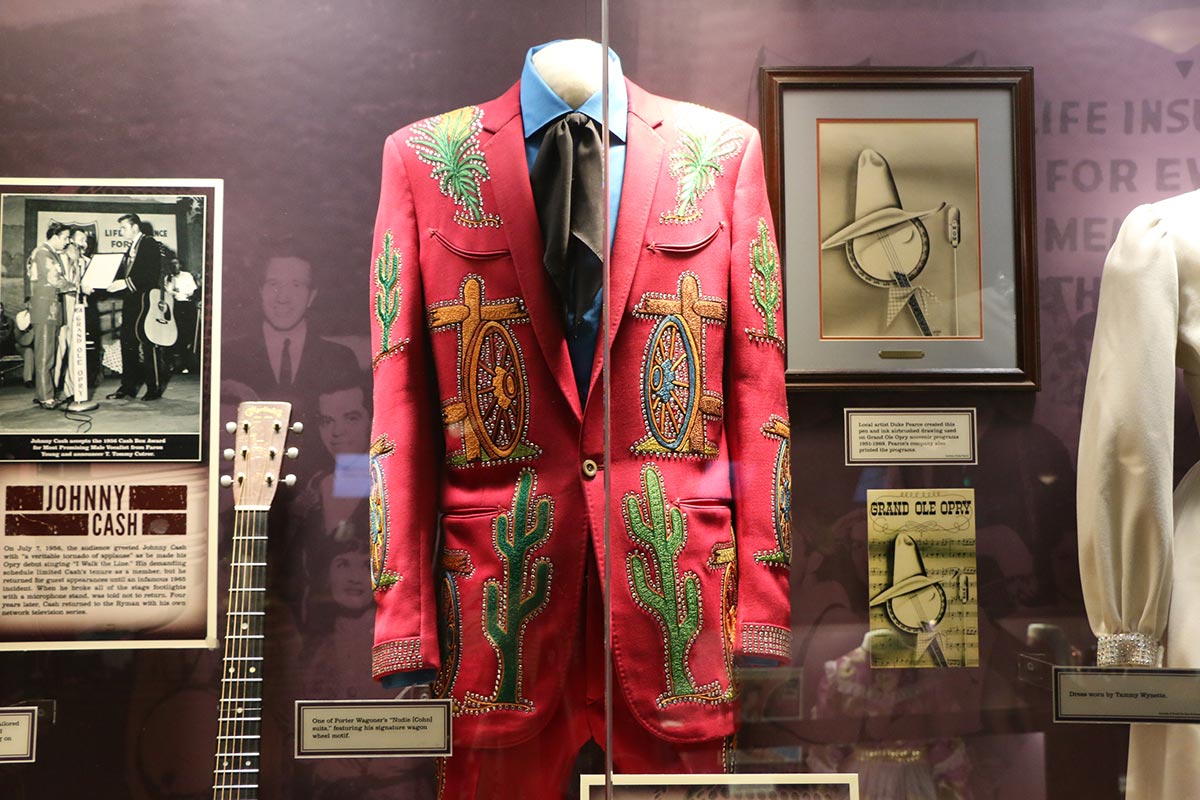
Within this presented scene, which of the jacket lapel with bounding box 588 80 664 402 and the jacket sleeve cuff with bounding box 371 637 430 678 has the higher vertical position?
the jacket lapel with bounding box 588 80 664 402

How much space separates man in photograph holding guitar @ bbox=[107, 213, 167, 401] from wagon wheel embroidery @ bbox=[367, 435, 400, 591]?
0.28 meters

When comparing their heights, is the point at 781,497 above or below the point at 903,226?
below

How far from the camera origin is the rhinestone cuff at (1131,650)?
124 centimetres

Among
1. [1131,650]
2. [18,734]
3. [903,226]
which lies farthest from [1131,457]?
[18,734]

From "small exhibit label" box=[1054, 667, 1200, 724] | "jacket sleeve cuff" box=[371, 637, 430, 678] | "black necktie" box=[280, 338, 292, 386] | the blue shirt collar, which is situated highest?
the blue shirt collar

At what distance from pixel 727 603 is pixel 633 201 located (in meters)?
0.50

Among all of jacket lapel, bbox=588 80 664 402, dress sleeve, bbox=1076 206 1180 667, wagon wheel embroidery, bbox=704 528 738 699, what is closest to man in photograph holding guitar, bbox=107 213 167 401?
jacket lapel, bbox=588 80 664 402

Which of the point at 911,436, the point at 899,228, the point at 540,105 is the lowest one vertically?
the point at 911,436

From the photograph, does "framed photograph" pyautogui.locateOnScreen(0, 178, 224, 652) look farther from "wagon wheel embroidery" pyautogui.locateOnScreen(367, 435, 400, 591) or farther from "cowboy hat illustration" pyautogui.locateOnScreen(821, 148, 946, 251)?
"cowboy hat illustration" pyautogui.locateOnScreen(821, 148, 946, 251)

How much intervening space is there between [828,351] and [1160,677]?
0.56 metres

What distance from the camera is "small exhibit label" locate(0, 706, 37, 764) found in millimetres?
1257

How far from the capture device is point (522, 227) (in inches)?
50.4

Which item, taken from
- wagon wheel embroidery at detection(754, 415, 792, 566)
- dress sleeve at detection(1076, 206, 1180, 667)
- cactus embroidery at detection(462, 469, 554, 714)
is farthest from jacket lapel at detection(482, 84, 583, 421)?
dress sleeve at detection(1076, 206, 1180, 667)

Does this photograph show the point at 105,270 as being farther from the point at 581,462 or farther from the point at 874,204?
the point at 874,204
